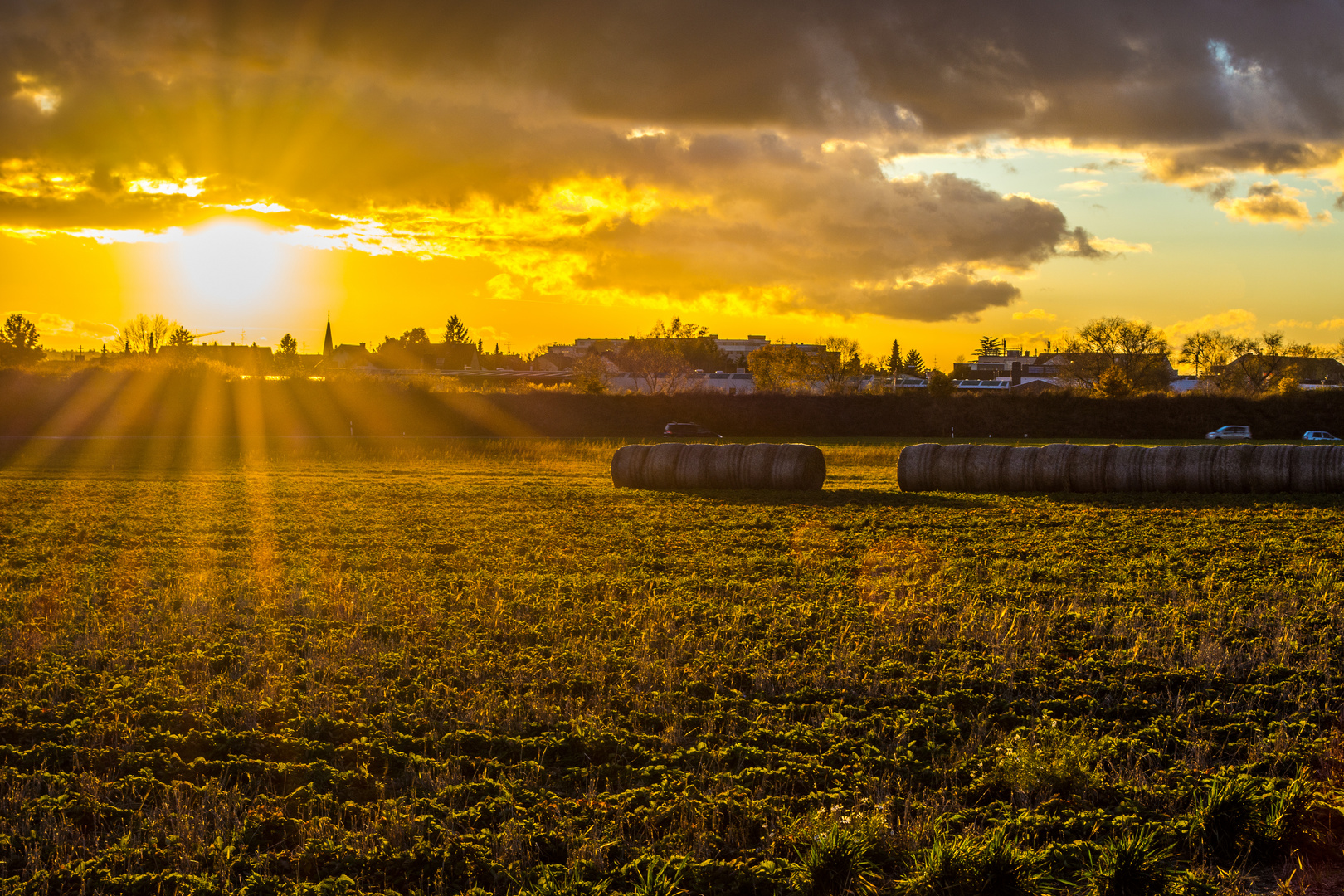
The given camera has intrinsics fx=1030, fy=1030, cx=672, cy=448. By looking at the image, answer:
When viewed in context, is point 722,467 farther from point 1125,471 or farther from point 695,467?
point 1125,471

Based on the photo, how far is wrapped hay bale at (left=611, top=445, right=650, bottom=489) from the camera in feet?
83.1

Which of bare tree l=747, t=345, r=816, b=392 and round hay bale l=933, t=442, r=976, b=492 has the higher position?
bare tree l=747, t=345, r=816, b=392

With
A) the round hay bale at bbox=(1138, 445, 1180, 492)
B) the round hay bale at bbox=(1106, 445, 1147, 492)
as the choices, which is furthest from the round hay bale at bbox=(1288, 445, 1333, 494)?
the round hay bale at bbox=(1106, 445, 1147, 492)

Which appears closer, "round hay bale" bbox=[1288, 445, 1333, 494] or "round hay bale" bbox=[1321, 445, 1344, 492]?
"round hay bale" bbox=[1321, 445, 1344, 492]

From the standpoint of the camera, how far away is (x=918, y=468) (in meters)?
23.9

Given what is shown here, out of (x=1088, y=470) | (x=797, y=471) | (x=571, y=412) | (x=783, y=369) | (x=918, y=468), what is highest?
(x=783, y=369)

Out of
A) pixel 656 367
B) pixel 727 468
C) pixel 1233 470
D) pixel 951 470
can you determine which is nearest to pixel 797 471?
pixel 727 468

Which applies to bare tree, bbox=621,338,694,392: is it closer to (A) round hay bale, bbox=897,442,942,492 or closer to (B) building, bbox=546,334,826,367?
(B) building, bbox=546,334,826,367

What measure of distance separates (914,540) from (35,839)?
41.6 feet

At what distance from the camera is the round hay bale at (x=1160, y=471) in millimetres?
22000

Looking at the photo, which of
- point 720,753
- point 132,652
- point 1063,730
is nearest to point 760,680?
point 720,753

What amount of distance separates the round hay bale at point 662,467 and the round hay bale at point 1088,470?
8946 millimetres

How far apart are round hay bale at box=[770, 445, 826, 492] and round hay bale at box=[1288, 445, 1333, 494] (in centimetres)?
969

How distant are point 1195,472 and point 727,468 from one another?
10097mm
